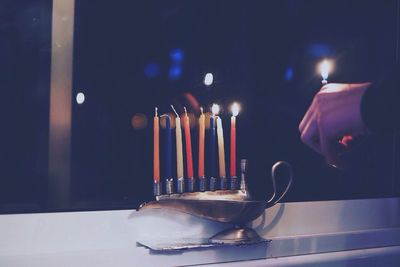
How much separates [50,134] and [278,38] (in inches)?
28.8

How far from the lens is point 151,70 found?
1216 millimetres

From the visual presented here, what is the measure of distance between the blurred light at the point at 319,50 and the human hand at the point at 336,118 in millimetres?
Result: 718

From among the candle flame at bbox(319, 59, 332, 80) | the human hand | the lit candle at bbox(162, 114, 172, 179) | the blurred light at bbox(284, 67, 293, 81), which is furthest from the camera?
the blurred light at bbox(284, 67, 293, 81)

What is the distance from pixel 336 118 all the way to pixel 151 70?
0.63m

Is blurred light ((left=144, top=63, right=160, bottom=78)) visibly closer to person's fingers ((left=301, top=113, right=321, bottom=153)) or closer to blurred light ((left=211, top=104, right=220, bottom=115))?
blurred light ((left=211, top=104, right=220, bottom=115))

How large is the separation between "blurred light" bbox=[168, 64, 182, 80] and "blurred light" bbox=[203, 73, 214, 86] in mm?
79

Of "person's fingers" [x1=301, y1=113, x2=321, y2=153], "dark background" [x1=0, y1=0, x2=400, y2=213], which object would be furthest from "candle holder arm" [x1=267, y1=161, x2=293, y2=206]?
"person's fingers" [x1=301, y1=113, x2=321, y2=153]

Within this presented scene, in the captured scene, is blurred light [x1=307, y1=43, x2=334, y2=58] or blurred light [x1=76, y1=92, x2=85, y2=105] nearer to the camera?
blurred light [x1=76, y1=92, x2=85, y2=105]

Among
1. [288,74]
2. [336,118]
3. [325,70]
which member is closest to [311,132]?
[336,118]

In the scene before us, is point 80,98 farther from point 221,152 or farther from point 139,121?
point 221,152

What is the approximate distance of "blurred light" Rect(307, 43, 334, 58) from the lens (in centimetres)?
143

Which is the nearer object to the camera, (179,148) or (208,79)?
(179,148)

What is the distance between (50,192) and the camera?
1093 millimetres

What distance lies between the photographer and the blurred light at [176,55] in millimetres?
1241
